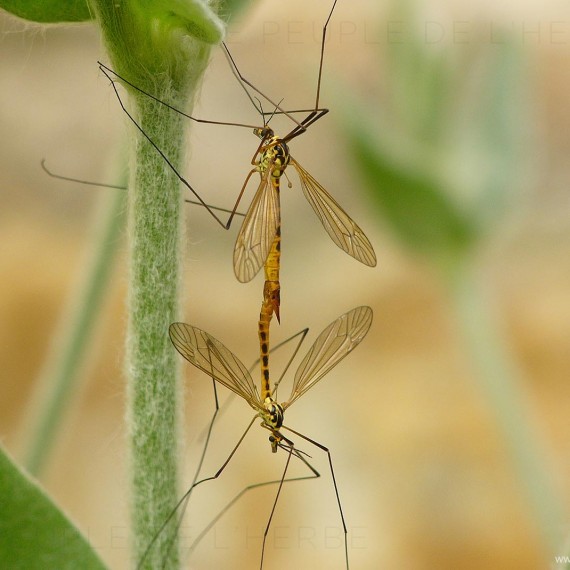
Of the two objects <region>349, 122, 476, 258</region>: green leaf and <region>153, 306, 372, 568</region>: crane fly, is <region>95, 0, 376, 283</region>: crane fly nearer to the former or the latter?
<region>153, 306, 372, 568</region>: crane fly

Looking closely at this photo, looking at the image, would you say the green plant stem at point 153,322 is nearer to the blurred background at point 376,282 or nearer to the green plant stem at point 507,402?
the blurred background at point 376,282

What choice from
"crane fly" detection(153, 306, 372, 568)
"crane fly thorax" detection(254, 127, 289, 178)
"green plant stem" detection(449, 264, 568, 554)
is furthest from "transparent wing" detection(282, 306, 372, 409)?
"green plant stem" detection(449, 264, 568, 554)

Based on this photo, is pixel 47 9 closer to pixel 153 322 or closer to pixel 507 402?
pixel 153 322

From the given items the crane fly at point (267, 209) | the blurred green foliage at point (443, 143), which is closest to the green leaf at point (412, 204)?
the blurred green foliage at point (443, 143)

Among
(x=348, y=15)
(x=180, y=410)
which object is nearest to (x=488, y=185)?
(x=180, y=410)

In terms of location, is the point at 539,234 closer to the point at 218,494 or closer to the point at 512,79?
the point at 218,494

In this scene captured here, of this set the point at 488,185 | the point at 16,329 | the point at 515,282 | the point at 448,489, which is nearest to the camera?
the point at 488,185

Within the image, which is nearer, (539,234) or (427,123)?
(427,123)
